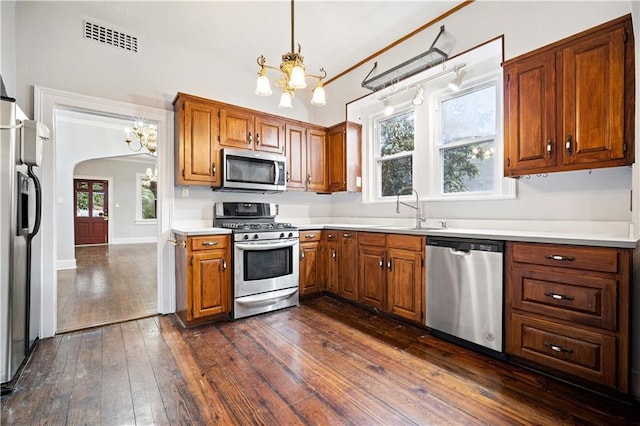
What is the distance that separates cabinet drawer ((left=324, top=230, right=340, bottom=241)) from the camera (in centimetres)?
357

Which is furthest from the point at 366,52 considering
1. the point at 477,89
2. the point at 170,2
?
the point at 170,2

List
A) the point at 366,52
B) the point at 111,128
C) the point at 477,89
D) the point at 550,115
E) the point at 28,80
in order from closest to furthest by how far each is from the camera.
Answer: the point at 550,115
the point at 28,80
the point at 477,89
the point at 366,52
the point at 111,128

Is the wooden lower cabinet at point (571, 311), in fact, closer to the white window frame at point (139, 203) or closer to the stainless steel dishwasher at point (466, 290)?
the stainless steel dishwasher at point (466, 290)

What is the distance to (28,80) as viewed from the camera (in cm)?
256

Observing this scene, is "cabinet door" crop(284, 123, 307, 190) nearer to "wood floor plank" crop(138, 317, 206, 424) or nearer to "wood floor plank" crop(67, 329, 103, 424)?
"wood floor plank" crop(138, 317, 206, 424)

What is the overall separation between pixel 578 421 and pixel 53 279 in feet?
13.2

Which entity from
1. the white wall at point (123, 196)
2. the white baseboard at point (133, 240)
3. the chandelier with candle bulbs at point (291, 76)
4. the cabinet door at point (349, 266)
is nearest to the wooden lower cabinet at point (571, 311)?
the cabinet door at point (349, 266)

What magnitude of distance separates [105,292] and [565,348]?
4923mm

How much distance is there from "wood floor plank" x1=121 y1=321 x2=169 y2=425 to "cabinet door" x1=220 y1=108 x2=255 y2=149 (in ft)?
7.01

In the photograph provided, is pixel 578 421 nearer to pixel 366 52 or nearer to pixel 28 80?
pixel 366 52

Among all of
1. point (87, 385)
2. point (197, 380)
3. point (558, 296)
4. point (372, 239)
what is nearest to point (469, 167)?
point (372, 239)

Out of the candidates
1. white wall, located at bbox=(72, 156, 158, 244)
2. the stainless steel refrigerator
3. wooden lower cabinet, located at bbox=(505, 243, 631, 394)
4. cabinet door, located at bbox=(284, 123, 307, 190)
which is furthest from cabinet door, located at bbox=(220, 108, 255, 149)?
white wall, located at bbox=(72, 156, 158, 244)

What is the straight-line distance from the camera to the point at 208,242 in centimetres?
285

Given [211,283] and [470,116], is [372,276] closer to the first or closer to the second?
[211,283]
